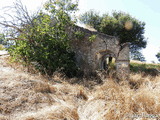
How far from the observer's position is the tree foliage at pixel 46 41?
7.33 m

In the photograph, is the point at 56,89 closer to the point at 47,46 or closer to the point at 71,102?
the point at 71,102

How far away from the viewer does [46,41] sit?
769cm

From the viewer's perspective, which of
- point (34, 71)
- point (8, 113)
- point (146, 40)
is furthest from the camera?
point (146, 40)

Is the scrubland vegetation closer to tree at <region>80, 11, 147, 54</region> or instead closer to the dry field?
the dry field

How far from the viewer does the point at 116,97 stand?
122 inches

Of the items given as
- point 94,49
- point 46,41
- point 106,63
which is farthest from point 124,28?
point 46,41

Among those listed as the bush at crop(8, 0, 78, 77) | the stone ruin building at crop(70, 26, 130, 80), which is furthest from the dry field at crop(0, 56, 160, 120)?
the stone ruin building at crop(70, 26, 130, 80)

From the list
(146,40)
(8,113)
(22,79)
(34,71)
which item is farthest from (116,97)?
(146,40)

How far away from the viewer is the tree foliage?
24.1ft

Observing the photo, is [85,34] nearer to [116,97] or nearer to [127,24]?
[116,97]

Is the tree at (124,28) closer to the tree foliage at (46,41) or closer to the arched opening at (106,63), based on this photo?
the arched opening at (106,63)

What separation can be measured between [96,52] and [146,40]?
1473cm

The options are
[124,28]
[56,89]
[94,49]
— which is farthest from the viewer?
[124,28]

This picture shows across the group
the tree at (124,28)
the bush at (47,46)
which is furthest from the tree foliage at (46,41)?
the tree at (124,28)
